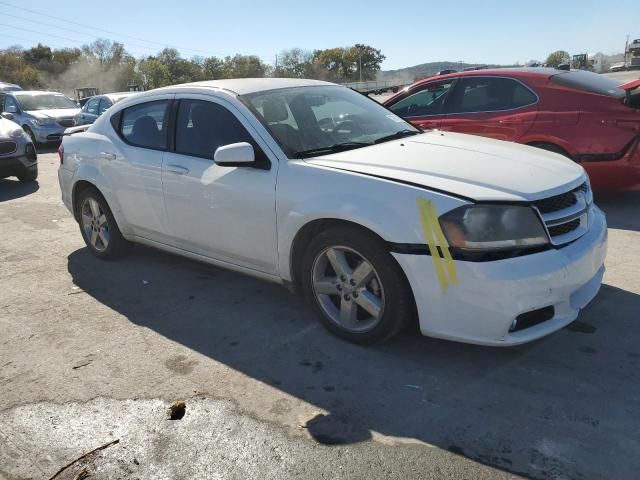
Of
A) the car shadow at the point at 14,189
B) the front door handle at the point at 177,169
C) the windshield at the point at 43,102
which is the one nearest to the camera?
the front door handle at the point at 177,169

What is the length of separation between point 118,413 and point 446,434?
5.49 ft

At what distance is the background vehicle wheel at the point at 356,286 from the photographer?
3105mm

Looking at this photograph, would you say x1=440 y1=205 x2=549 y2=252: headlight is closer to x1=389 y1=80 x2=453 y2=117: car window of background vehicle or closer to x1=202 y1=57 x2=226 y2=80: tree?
x1=389 y1=80 x2=453 y2=117: car window of background vehicle

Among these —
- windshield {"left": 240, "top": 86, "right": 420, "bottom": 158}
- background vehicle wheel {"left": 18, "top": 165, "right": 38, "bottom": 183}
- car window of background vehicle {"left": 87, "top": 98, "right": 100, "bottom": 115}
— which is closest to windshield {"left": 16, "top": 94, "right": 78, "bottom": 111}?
car window of background vehicle {"left": 87, "top": 98, "right": 100, "bottom": 115}

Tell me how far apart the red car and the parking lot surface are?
1795 millimetres

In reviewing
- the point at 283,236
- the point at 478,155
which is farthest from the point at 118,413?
the point at 478,155

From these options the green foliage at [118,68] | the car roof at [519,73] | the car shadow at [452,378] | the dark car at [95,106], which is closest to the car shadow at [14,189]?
the dark car at [95,106]

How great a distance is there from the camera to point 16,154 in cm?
938

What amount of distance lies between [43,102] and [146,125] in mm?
13925

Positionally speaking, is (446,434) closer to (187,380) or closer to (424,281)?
(424,281)

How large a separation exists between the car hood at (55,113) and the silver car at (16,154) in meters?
5.80

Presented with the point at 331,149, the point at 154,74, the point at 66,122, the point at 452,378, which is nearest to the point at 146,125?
the point at 331,149

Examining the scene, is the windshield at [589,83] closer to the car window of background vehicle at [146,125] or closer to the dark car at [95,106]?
the car window of background vehicle at [146,125]

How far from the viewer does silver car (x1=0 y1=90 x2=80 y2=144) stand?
49.5 ft
